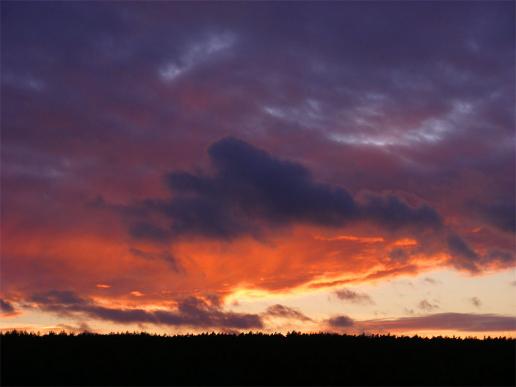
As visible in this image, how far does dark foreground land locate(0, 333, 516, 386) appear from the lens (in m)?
23.9

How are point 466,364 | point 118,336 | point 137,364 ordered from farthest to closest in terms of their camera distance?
point 118,336
point 466,364
point 137,364

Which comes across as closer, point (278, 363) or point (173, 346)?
point (278, 363)

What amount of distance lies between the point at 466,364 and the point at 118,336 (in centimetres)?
1493

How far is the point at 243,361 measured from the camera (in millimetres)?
26047

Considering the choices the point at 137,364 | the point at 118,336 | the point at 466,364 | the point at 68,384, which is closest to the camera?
the point at 68,384

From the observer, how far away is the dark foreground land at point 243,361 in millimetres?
23938

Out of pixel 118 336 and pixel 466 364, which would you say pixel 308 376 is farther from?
pixel 118 336

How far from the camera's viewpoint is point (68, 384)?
23125 mm

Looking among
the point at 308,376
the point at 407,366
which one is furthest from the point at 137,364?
the point at 407,366

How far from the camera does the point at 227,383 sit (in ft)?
77.9

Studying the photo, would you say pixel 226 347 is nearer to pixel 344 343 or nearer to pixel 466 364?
pixel 344 343

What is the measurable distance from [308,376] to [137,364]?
252 inches

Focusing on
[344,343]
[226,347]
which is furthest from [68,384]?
[344,343]

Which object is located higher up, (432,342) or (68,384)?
(432,342)
